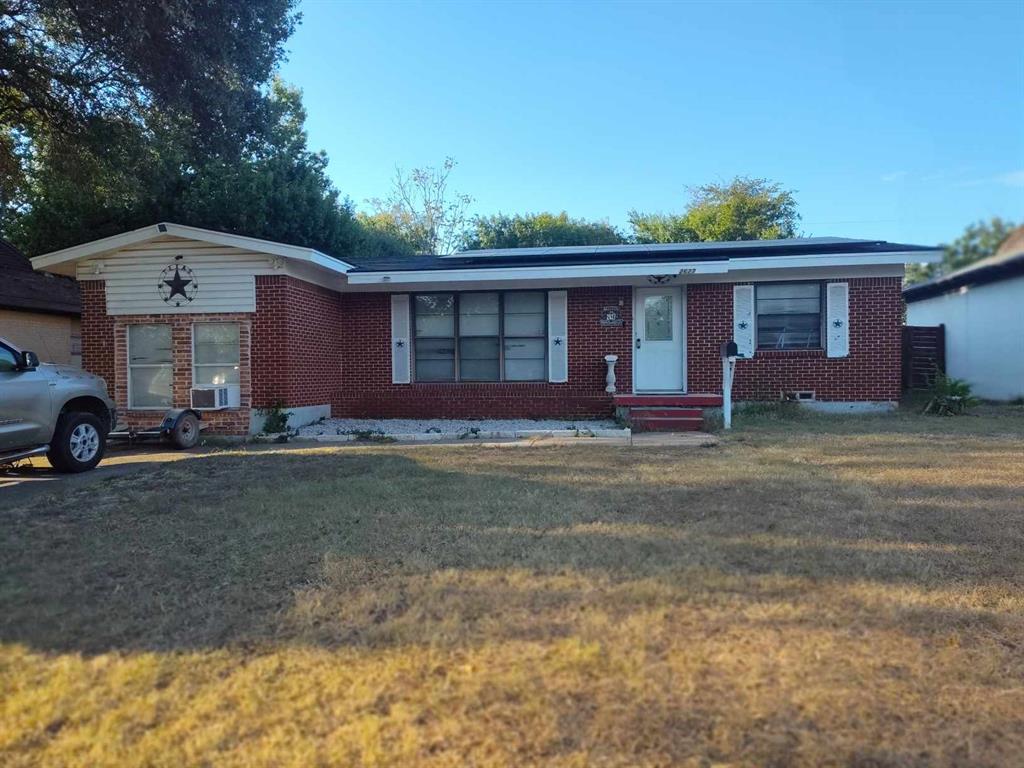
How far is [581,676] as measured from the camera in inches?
106

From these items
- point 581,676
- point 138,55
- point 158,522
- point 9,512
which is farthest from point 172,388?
point 581,676

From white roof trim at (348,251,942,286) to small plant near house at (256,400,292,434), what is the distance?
2.56 m

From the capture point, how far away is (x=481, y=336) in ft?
41.5

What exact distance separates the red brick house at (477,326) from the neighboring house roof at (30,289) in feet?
9.35

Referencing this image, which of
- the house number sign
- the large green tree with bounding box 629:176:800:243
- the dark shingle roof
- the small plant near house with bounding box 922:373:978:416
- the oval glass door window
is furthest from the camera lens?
the large green tree with bounding box 629:176:800:243

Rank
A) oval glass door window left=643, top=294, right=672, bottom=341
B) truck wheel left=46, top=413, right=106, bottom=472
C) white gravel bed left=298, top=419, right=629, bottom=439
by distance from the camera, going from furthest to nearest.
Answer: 1. oval glass door window left=643, top=294, right=672, bottom=341
2. white gravel bed left=298, top=419, right=629, bottom=439
3. truck wheel left=46, top=413, right=106, bottom=472

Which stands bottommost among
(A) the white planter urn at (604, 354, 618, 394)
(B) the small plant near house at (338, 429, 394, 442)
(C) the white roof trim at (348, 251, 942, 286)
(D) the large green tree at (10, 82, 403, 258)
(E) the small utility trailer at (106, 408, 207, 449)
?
(B) the small plant near house at (338, 429, 394, 442)

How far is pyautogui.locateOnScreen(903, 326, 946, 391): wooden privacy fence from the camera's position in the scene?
1555 cm

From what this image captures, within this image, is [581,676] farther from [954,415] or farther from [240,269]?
[954,415]

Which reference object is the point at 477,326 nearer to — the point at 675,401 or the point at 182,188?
the point at 675,401

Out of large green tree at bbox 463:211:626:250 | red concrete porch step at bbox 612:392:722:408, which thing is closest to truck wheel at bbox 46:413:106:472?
red concrete porch step at bbox 612:392:722:408

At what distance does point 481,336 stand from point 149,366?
224 inches

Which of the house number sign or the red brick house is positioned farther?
the house number sign

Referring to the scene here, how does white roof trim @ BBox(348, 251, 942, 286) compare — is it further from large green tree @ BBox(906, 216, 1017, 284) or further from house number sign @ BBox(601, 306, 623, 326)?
large green tree @ BBox(906, 216, 1017, 284)
